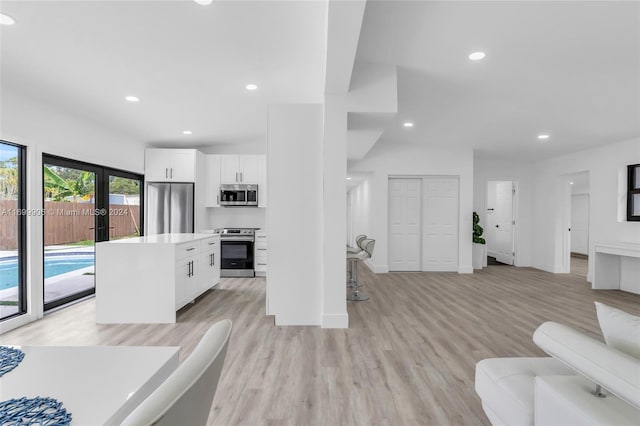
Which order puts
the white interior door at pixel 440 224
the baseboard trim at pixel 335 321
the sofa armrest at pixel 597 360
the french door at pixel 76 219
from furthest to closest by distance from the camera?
the white interior door at pixel 440 224
the french door at pixel 76 219
the baseboard trim at pixel 335 321
the sofa armrest at pixel 597 360

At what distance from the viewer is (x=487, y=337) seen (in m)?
3.10

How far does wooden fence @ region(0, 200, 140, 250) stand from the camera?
11.2ft

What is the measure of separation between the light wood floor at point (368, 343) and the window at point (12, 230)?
38 cm

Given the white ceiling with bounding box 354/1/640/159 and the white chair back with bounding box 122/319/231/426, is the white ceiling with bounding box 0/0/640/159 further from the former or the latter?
the white chair back with bounding box 122/319/231/426

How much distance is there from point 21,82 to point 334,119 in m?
3.28

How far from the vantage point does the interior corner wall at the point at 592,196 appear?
17.1 feet

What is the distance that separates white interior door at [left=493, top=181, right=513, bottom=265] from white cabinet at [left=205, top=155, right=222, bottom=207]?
6.85 m

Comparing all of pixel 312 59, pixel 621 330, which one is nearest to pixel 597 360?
pixel 621 330

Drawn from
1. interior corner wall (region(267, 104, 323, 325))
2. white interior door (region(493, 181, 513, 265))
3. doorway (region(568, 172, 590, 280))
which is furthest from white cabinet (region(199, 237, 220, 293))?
doorway (region(568, 172, 590, 280))

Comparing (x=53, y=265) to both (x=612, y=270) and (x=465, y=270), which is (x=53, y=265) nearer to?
(x=465, y=270)

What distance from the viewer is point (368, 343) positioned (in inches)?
116

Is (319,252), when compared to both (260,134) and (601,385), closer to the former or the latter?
(601,385)

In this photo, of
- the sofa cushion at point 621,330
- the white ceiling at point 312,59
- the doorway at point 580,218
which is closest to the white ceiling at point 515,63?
the white ceiling at point 312,59

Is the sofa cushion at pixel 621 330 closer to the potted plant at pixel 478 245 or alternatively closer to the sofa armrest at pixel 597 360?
the sofa armrest at pixel 597 360
